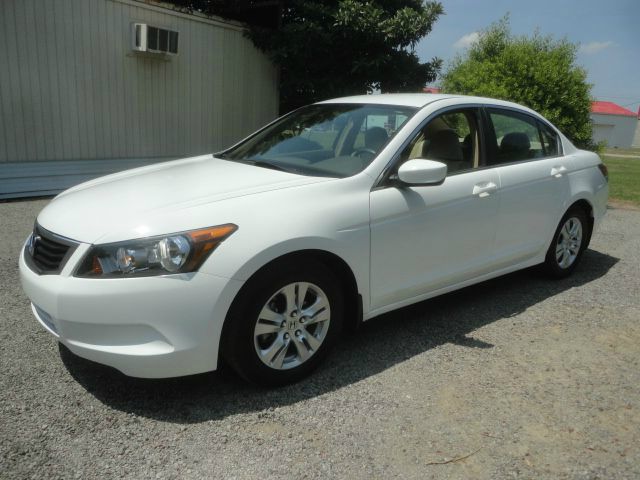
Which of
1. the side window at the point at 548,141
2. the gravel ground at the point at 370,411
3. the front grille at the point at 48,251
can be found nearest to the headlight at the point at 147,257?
the front grille at the point at 48,251

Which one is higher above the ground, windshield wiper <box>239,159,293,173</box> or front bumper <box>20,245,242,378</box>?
windshield wiper <box>239,159,293,173</box>

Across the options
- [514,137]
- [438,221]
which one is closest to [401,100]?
[438,221]

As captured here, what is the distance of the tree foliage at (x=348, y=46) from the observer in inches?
377

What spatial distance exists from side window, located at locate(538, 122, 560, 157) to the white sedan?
0.61ft

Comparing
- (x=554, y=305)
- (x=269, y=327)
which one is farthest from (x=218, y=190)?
(x=554, y=305)

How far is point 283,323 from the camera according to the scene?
118 inches

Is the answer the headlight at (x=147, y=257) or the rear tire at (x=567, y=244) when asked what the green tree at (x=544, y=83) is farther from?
the headlight at (x=147, y=257)

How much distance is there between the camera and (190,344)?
269cm

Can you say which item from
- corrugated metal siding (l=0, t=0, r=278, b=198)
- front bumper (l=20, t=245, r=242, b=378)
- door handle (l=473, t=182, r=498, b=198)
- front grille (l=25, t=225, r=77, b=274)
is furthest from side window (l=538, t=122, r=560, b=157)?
corrugated metal siding (l=0, t=0, r=278, b=198)

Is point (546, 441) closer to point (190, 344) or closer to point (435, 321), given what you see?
point (435, 321)

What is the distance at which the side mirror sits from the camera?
329 centimetres

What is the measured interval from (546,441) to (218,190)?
208 cm

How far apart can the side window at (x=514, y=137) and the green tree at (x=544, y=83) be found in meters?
4.80

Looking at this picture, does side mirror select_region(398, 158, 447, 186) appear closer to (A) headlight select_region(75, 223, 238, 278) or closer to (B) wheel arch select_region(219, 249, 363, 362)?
(B) wheel arch select_region(219, 249, 363, 362)
